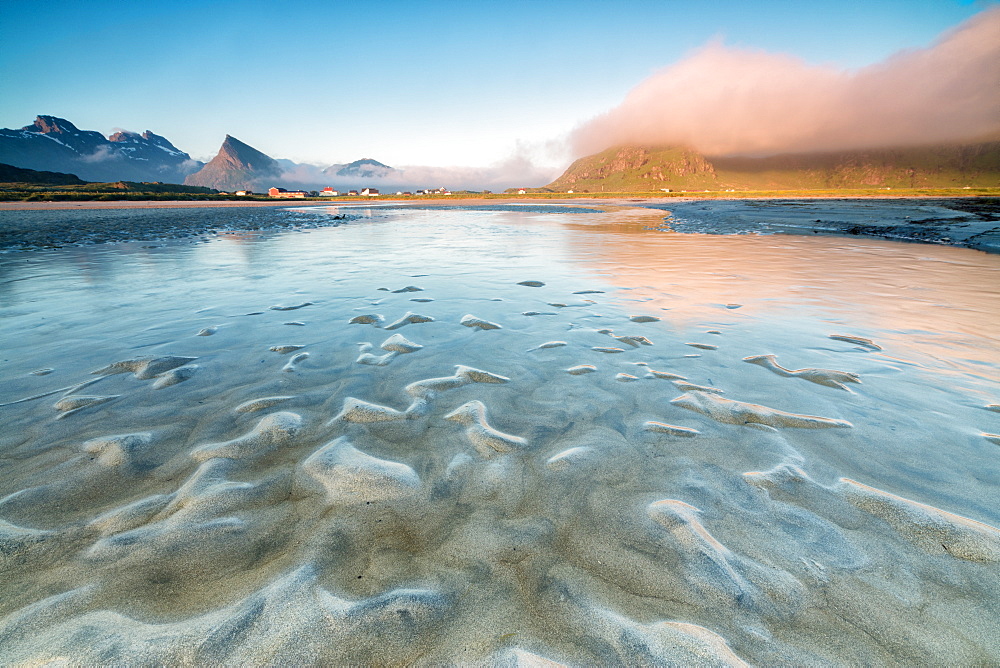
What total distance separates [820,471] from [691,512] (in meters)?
0.96

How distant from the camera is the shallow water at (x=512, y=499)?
146 centimetres

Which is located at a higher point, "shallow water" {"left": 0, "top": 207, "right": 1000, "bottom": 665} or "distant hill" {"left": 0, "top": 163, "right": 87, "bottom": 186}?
"distant hill" {"left": 0, "top": 163, "right": 87, "bottom": 186}

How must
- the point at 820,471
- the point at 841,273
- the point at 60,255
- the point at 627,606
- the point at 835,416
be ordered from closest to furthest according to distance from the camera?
the point at 627,606 < the point at 820,471 < the point at 835,416 < the point at 841,273 < the point at 60,255

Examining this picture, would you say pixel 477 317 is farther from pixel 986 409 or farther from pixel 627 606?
pixel 986 409

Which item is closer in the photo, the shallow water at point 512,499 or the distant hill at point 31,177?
the shallow water at point 512,499

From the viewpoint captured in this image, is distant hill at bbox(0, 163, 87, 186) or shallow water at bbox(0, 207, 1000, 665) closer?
shallow water at bbox(0, 207, 1000, 665)

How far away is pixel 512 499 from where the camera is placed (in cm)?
216

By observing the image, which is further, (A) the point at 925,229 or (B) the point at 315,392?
(A) the point at 925,229

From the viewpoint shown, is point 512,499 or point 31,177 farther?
point 31,177

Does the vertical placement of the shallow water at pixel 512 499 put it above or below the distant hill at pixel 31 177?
below

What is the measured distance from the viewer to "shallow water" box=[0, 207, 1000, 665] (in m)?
1.46

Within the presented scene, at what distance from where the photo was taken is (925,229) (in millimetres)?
15250

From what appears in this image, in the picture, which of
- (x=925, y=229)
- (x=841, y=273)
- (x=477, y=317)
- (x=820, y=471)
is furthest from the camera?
(x=925, y=229)

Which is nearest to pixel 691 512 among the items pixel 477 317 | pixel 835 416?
pixel 835 416
